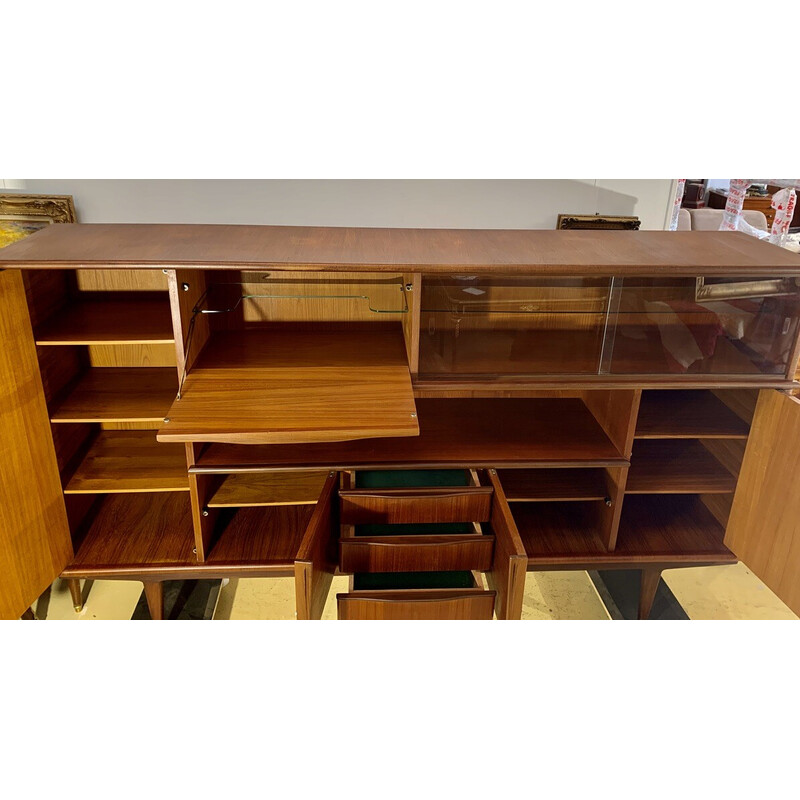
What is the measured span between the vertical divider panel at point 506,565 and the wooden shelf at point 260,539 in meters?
0.56

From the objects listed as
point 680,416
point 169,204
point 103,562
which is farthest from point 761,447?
point 169,204

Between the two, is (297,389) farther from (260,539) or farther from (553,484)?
(553,484)

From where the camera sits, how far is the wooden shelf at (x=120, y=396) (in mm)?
1781

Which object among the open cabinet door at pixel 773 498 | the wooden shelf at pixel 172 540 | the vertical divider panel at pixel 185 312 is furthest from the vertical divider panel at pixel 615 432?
the vertical divider panel at pixel 185 312

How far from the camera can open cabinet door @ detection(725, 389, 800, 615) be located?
5.70 ft

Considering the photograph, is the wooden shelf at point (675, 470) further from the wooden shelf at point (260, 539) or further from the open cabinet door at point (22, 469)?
the open cabinet door at point (22, 469)

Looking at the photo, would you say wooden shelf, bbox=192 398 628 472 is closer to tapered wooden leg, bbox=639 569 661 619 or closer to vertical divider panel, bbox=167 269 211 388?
vertical divider panel, bbox=167 269 211 388

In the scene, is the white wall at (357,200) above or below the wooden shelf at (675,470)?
above

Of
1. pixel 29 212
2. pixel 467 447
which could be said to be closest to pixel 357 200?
pixel 29 212

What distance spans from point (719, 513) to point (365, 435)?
4.23 ft

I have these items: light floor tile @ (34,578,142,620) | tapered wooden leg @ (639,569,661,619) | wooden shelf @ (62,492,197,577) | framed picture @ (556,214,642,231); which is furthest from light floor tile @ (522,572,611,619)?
framed picture @ (556,214,642,231)

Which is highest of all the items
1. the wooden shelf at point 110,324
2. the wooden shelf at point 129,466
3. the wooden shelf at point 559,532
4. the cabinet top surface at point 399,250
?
the cabinet top surface at point 399,250

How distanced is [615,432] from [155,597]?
1.46 metres
